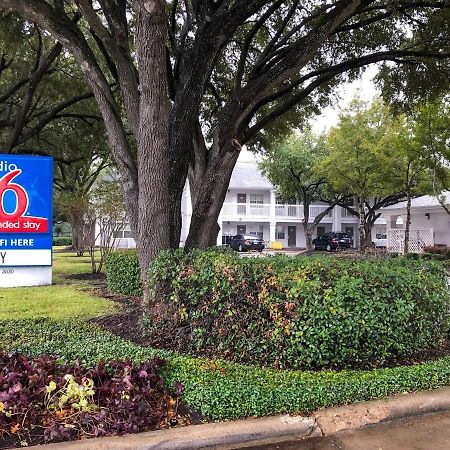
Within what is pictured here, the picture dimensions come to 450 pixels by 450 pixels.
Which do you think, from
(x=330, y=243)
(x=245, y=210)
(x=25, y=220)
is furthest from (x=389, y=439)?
(x=245, y=210)

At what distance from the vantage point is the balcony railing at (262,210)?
39812 mm

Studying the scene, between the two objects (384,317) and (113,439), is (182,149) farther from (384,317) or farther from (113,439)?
(113,439)

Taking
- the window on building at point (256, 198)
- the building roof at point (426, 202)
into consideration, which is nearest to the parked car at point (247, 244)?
the window on building at point (256, 198)

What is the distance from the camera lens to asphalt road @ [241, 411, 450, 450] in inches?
138

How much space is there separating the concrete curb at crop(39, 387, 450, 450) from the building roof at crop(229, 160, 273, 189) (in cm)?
3668

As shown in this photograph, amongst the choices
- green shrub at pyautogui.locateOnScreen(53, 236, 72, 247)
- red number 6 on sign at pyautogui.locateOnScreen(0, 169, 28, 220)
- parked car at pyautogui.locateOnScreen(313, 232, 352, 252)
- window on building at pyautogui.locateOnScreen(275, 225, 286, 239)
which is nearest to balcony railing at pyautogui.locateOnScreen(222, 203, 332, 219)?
window on building at pyautogui.locateOnScreen(275, 225, 286, 239)

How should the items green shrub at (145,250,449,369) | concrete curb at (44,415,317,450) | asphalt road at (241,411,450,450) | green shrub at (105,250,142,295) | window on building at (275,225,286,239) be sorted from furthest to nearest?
window on building at (275,225,286,239), green shrub at (105,250,142,295), green shrub at (145,250,449,369), asphalt road at (241,411,450,450), concrete curb at (44,415,317,450)

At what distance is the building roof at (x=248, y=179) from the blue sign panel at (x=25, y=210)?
30.2m

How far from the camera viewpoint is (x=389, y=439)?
11.9ft

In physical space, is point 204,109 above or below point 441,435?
above

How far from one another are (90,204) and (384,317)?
12.6 metres

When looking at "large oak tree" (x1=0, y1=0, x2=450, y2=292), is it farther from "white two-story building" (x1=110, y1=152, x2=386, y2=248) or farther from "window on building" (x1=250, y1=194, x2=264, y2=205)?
"window on building" (x1=250, y1=194, x2=264, y2=205)

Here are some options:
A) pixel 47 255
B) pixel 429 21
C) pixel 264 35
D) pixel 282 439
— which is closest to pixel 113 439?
pixel 282 439

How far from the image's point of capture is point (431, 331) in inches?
202
